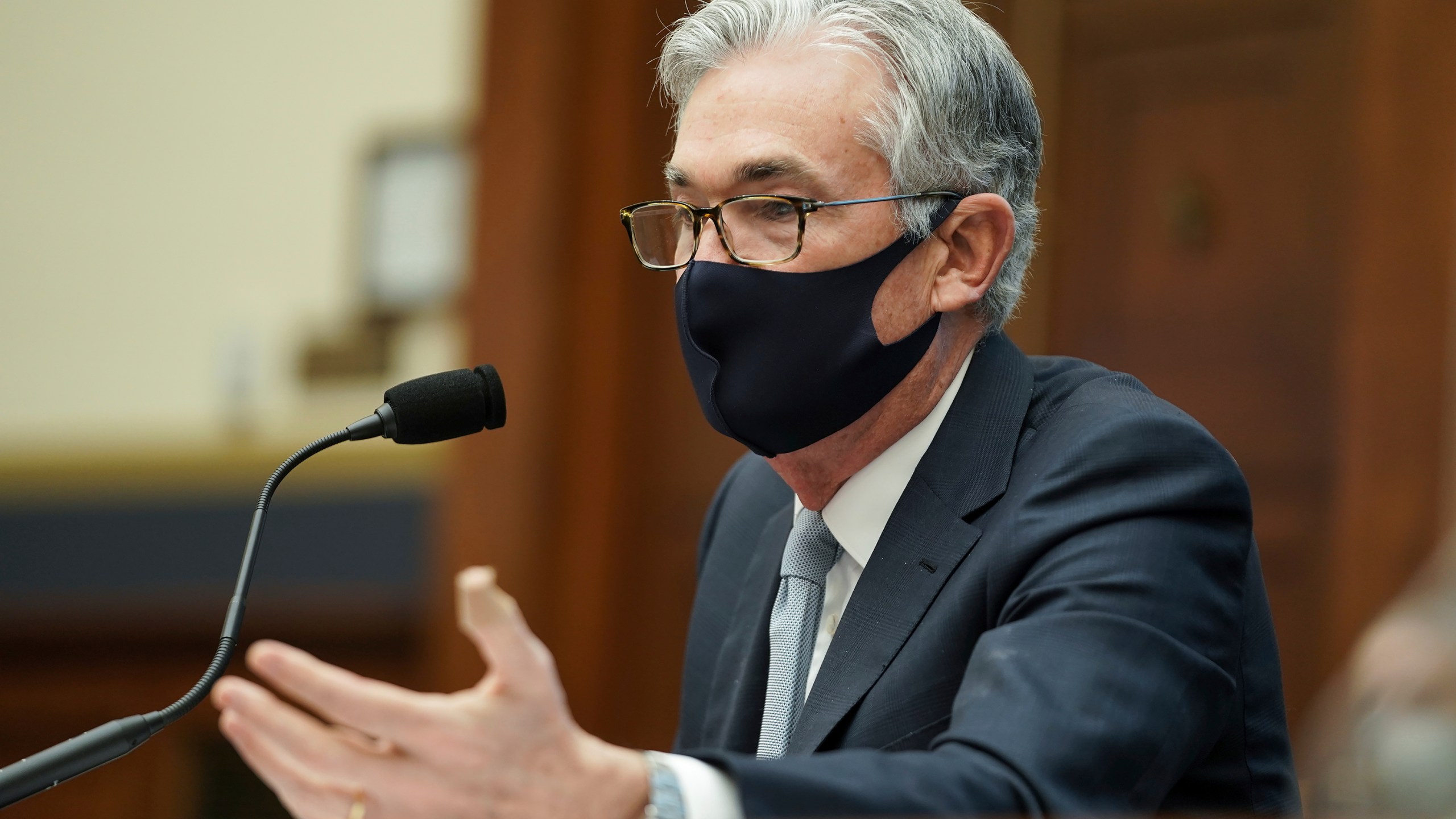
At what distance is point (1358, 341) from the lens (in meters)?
2.63

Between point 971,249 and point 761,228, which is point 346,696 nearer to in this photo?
point 761,228

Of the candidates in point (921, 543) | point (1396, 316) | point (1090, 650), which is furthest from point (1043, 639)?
point (1396, 316)

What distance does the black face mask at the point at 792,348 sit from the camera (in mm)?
1538

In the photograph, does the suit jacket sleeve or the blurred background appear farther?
the blurred background

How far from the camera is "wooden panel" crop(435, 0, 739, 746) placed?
3438 millimetres

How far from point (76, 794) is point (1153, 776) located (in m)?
3.22

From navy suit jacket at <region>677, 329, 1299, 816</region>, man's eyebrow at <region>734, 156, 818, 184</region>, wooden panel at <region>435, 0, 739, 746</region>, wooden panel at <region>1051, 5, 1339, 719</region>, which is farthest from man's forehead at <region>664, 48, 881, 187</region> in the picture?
wooden panel at <region>435, 0, 739, 746</region>

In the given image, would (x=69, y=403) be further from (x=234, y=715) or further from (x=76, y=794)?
(x=234, y=715)

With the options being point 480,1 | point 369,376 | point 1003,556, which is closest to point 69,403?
point 369,376

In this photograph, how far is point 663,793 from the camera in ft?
3.17

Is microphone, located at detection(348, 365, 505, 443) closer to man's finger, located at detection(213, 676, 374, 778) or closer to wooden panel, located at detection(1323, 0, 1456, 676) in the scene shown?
man's finger, located at detection(213, 676, 374, 778)

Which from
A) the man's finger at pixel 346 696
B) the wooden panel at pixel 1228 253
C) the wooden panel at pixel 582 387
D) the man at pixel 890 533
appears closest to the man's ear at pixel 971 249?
the man at pixel 890 533

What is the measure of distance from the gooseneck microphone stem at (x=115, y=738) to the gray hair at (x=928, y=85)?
62 cm

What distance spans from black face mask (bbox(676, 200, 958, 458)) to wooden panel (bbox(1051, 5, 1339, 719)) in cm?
150
